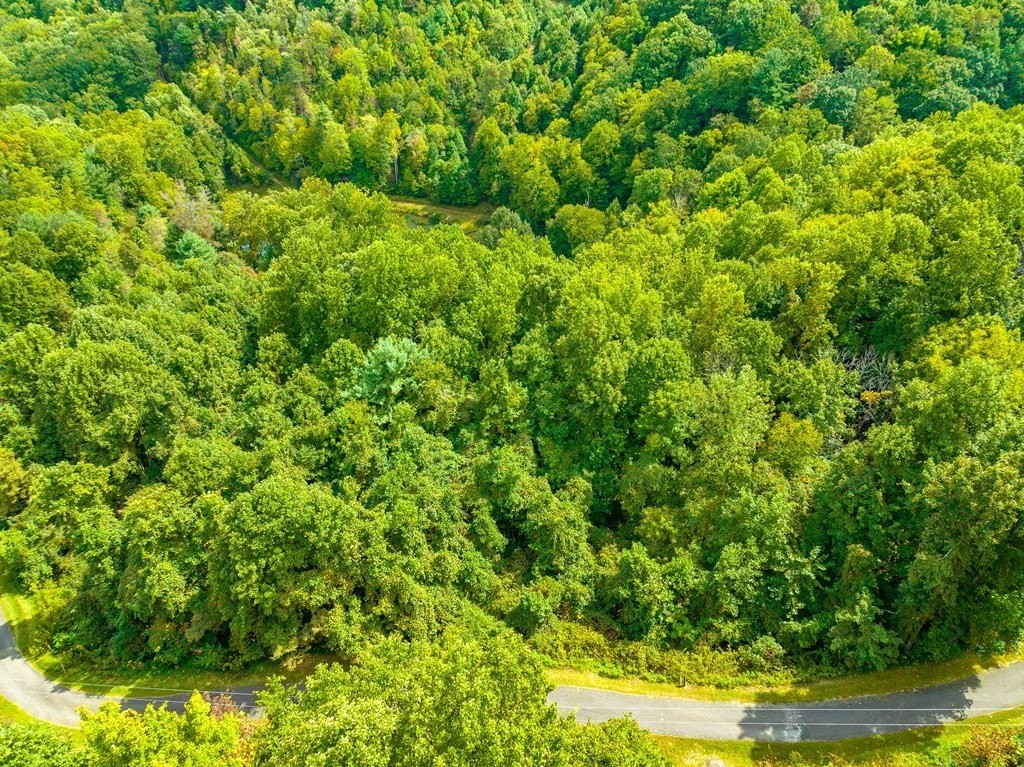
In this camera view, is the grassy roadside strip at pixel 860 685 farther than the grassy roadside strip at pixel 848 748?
Yes

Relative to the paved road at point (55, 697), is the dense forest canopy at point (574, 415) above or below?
above

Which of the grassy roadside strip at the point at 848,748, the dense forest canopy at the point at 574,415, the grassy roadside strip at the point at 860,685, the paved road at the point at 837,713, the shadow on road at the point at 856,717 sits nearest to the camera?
the grassy roadside strip at the point at 848,748

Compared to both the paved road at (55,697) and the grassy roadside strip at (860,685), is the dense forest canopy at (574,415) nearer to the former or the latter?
the grassy roadside strip at (860,685)

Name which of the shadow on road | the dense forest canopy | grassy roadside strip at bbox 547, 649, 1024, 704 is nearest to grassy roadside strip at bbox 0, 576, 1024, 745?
grassy roadside strip at bbox 547, 649, 1024, 704

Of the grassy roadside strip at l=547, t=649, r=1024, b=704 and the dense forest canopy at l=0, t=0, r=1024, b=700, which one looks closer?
the grassy roadside strip at l=547, t=649, r=1024, b=704

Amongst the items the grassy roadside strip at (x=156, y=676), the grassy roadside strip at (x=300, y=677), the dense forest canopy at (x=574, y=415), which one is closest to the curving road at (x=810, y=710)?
the grassy roadside strip at (x=300, y=677)

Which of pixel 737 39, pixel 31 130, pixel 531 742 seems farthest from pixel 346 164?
pixel 531 742

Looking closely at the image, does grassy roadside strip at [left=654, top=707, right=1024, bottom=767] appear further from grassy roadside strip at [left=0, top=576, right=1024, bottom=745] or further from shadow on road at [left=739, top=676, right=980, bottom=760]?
grassy roadside strip at [left=0, top=576, right=1024, bottom=745]
